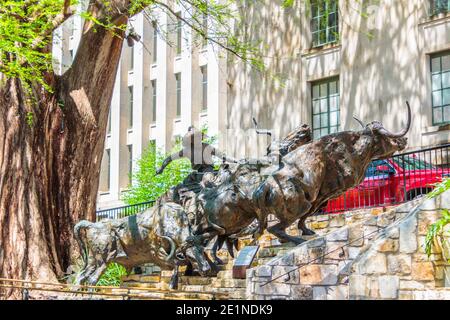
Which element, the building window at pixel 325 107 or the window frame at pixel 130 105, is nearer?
the building window at pixel 325 107

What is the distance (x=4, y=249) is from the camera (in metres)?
18.3

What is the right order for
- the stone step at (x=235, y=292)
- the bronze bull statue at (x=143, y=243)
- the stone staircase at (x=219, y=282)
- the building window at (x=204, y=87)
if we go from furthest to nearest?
the building window at (x=204, y=87), the bronze bull statue at (x=143, y=243), the stone staircase at (x=219, y=282), the stone step at (x=235, y=292)

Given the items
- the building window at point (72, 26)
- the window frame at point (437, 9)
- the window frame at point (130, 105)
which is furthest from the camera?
the window frame at point (130, 105)

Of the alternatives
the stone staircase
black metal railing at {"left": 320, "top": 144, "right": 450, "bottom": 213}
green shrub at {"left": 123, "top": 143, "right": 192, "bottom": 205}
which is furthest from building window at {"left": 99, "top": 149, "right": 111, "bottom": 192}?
the stone staircase

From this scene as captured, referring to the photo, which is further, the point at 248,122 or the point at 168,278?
the point at 248,122

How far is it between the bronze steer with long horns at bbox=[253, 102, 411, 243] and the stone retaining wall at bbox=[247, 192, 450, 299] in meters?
1.66

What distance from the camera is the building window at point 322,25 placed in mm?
30031

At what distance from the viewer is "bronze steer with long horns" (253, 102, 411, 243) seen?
579 inches

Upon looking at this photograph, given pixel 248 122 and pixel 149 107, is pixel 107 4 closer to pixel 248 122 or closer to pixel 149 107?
pixel 248 122

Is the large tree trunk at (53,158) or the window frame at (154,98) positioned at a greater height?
the window frame at (154,98)

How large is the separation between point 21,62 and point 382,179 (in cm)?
831

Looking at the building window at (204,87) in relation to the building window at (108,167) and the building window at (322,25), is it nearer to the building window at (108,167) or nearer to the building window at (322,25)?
the building window at (108,167)

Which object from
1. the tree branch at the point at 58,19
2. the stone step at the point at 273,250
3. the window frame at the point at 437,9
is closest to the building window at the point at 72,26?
the tree branch at the point at 58,19
